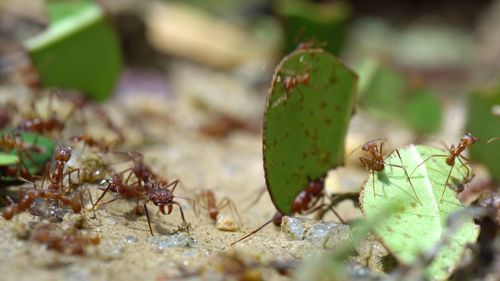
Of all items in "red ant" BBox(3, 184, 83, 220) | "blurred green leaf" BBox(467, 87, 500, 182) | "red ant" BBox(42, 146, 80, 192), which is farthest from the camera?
"blurred green leaf" BBox(467, 87, 500, 182)

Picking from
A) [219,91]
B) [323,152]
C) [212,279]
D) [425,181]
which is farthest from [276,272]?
[219,91]

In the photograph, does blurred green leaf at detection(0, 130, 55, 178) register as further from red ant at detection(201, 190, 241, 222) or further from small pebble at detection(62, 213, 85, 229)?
red ant at detection(201, 190, 241, 222)

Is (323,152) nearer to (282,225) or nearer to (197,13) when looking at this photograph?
(282,225)

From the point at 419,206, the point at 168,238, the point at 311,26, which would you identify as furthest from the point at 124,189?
the point at 311,26

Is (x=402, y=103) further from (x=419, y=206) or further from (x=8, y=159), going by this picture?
(x=8, y=159)

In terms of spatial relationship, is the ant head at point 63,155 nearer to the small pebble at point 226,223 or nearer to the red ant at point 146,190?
the red ant at point 146,190

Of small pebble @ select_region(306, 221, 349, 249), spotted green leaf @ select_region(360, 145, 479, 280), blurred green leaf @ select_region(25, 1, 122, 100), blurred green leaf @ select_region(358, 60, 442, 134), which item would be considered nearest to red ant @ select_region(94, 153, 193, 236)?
small pebble @ select_region(306, 221, 349, 249)
